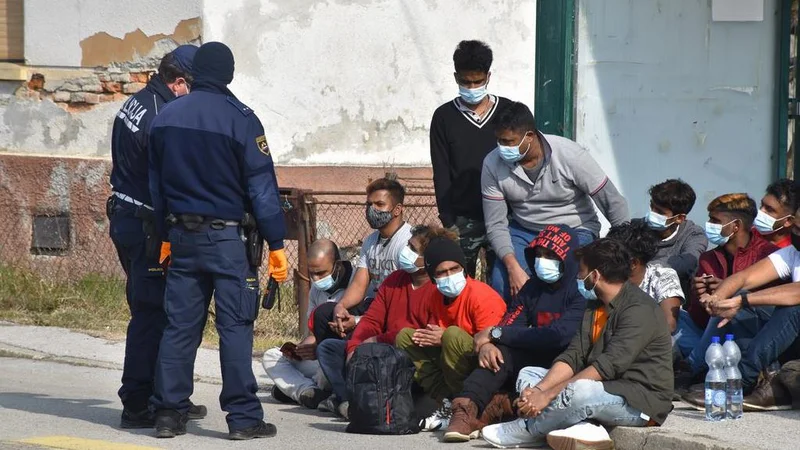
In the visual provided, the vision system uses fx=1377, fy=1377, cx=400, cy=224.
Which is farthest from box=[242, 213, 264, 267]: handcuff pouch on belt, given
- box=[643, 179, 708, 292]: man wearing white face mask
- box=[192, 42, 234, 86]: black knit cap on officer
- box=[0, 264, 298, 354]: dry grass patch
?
box=[0, 264, 298, 354]: dry grass patch

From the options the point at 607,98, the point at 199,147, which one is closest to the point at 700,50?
the point at 607,98

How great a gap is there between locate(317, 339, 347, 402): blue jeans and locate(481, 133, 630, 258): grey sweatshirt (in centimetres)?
111

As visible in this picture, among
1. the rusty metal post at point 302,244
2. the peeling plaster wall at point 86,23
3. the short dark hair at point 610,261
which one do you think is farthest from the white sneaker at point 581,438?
the peeling plaster wall at point 86,23

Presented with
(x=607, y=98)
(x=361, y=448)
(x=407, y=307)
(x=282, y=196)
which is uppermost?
(x=607, y=98)

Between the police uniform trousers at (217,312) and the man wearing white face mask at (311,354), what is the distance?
122 centimetres

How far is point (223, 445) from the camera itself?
284 inches

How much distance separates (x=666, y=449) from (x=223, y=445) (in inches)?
89.9

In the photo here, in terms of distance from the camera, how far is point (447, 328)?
7.75 metres

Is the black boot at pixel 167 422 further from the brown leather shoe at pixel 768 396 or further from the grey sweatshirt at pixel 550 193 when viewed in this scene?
the brown leather shoe at pixel 768 396

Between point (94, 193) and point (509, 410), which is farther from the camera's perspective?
point (94, 193)

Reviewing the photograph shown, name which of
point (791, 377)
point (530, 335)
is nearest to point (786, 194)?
point (791, 377)

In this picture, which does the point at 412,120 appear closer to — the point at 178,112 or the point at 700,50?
the point at 700,50

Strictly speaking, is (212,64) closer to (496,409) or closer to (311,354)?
(311,354)

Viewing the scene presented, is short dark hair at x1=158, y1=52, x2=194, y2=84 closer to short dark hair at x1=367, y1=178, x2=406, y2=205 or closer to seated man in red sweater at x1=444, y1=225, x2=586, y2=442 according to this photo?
short dark hair at x1=367, y1=178, x2=406, y2=205
